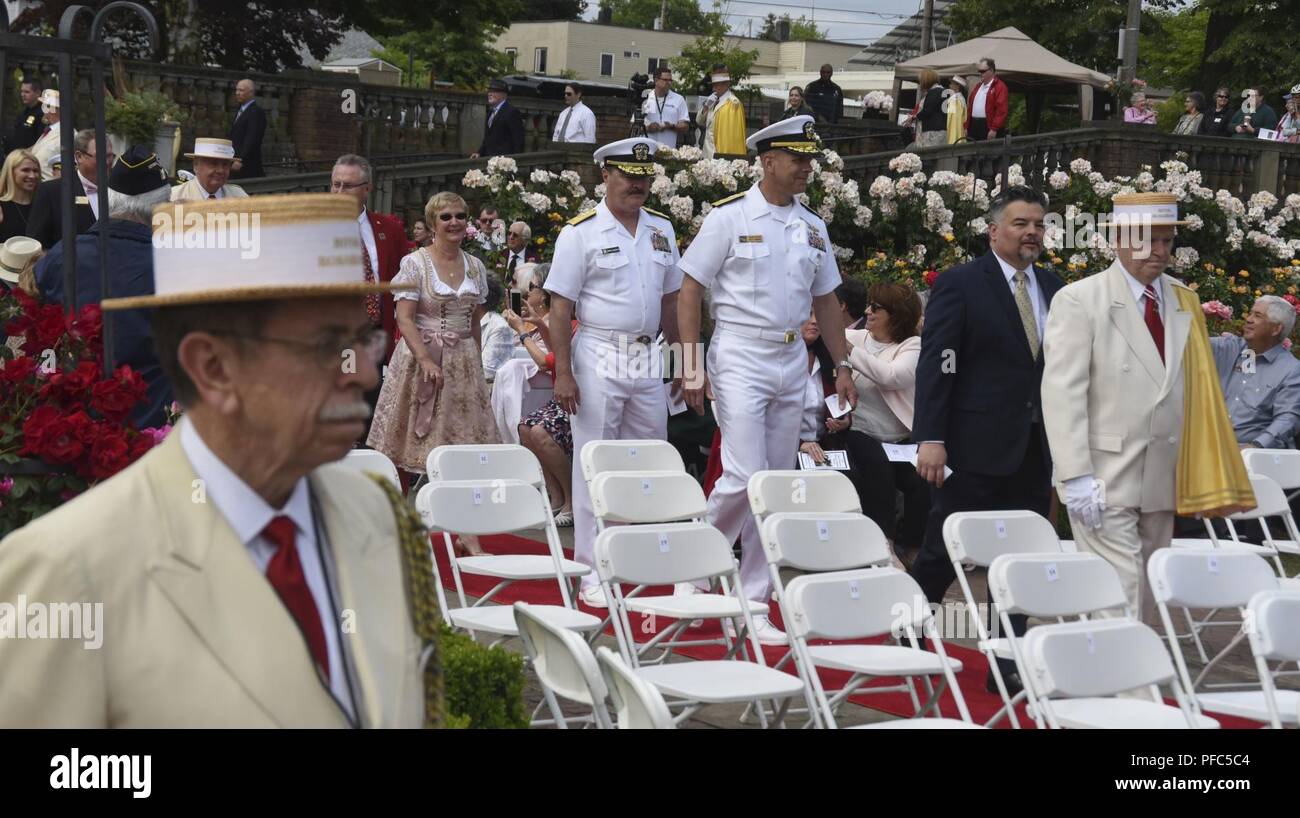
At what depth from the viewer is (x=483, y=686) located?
4.68m

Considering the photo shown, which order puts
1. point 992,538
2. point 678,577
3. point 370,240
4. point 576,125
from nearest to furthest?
point 678,577 < point 992,538 < point 370,240 < point 576,125

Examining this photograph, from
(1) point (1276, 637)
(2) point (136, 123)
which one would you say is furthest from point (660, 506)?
(2) point (136, 123)

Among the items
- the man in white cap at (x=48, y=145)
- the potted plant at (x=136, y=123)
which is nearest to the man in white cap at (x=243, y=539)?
Answer: the man in white cap at (x=48, y=145)

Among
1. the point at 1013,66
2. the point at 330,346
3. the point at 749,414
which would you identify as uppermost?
the point at 1013,66

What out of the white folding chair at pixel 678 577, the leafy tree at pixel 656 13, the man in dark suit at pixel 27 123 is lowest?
the white folding chair at pixel 678 577

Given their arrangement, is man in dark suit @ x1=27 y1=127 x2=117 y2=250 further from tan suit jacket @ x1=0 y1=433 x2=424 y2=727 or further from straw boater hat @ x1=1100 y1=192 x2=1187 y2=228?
tan suit jacket @ x1=0 y1=433 x2=424 y2=727

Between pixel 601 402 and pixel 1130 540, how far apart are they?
2.62 m

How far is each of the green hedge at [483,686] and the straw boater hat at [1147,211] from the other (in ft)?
10.2

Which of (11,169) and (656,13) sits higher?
(656,13)

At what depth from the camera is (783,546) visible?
606cm

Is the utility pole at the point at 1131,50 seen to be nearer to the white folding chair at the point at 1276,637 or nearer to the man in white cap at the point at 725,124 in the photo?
the man in white cap at the point at 725,124

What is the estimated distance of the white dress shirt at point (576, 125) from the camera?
68.4 ft

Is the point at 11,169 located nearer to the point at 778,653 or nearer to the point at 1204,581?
the point at 778,653
